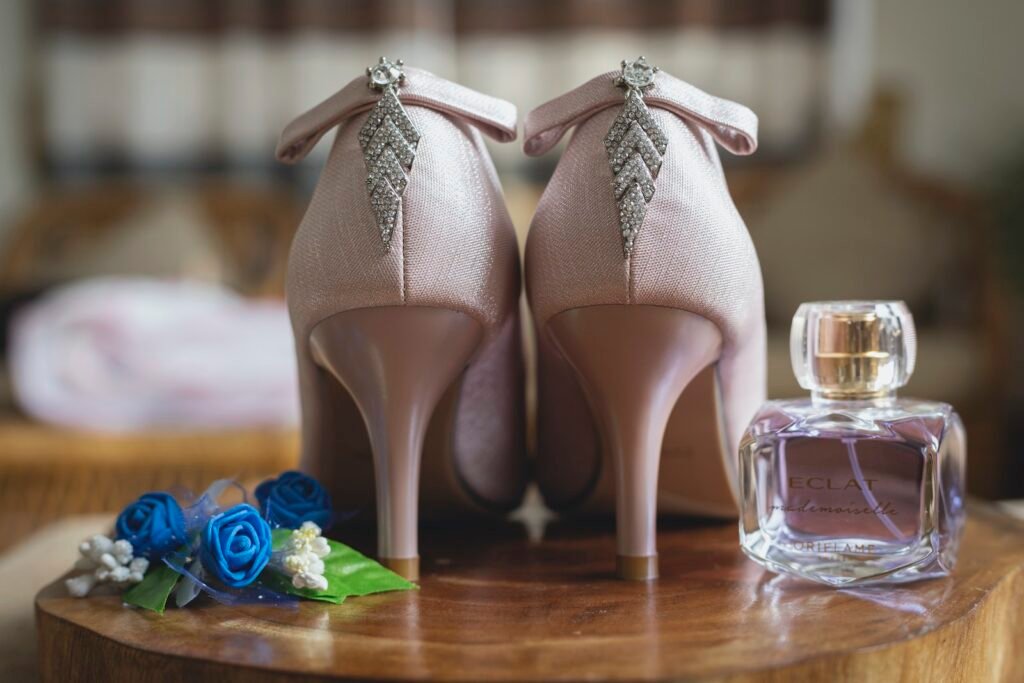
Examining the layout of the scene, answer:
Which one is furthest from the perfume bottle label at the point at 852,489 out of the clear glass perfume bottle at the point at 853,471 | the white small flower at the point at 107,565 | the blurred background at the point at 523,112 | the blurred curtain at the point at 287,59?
the blurred curtain at the point at 287,59

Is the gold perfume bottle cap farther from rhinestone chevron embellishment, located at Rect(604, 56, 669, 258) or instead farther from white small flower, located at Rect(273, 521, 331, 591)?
white small flower, located at Rect(273, 521, 331, 591)

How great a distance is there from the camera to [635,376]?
704 mm

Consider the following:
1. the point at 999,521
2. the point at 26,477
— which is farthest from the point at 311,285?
the point at 26,477

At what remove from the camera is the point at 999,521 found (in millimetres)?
885

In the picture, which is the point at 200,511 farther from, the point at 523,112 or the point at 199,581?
the point at 523,112

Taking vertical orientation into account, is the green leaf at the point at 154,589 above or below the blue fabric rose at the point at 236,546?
below

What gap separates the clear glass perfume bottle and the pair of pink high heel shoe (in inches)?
2.4

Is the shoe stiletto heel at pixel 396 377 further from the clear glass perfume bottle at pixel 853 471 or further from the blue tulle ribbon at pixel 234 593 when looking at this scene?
the clear glass perfume bottle at pixel 853 471

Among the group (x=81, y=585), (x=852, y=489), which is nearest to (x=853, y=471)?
(x=852, y=489)

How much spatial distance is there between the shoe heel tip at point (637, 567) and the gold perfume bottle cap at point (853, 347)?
6.5 inches

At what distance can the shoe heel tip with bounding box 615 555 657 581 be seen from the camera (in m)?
0.70

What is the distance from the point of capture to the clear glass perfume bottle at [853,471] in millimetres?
681

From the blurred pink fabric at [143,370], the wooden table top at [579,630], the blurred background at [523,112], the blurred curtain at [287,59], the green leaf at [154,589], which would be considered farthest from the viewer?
the blurred curtain at [287,59]

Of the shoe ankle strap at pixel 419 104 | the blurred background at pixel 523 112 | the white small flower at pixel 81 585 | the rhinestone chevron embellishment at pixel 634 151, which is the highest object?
the blurred background at pixel 523 112
